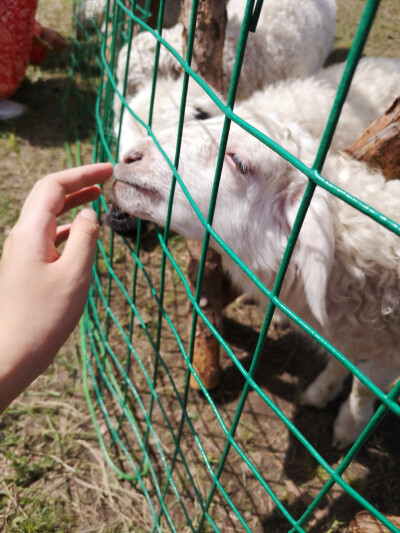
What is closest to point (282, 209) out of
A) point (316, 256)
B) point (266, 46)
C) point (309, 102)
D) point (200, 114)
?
point (316, 256)

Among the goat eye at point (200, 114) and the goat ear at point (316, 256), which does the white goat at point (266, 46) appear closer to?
the goat eye at point (200, 114)

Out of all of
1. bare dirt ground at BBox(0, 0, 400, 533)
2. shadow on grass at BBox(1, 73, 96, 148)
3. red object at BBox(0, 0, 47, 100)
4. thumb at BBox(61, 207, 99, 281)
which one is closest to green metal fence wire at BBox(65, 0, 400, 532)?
bare dirt ground at BBox(0, 0, 400, 533)

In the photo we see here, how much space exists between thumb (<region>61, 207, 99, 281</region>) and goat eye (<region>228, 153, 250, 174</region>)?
0.62 meters

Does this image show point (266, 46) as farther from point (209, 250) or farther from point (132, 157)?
point (132, 157)

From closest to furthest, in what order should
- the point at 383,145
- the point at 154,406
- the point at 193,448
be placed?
1. the point at 383,145
2. the point at 193,448
3. the point at 154,406

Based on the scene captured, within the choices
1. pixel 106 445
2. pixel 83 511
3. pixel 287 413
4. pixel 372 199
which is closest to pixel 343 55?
pixel 372 199

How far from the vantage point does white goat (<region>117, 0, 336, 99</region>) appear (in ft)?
10.4

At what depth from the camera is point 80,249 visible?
1.16 meters

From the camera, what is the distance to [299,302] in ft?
6.16

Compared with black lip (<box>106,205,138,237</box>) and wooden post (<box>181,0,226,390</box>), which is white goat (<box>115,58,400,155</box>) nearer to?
wooden post (<box>181,0,226,390</box>)

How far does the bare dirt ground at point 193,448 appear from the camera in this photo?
2.05 meters

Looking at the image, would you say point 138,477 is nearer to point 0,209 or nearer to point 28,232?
point 28,232

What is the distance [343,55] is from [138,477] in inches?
167

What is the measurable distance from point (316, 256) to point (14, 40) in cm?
385
